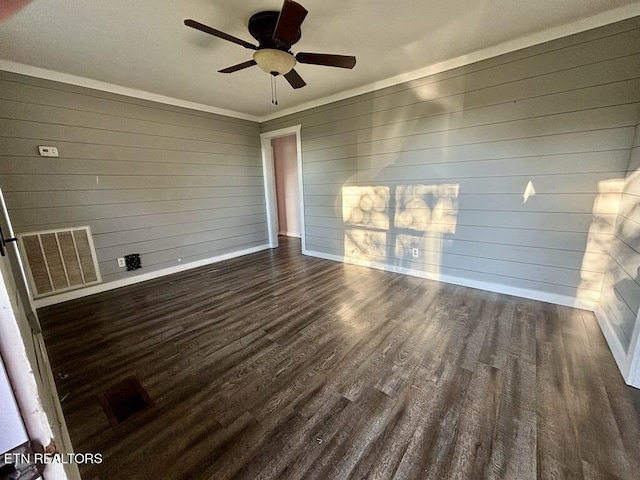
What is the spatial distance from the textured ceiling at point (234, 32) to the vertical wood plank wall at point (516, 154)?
29 cm

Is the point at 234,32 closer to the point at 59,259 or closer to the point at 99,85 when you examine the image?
the point at 99,85

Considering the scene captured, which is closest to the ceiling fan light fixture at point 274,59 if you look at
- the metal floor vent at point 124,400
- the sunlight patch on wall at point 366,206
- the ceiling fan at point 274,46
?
the ceiling fan at point 274,46

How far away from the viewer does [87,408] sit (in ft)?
5.31

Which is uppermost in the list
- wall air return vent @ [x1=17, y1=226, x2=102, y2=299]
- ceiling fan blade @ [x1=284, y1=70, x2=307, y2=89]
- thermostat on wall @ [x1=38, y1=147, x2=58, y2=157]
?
ceiling fan blade @ [x1=284, y1=70, x2=307, y2=89]

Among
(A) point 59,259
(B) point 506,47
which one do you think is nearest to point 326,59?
(B) point 506,47

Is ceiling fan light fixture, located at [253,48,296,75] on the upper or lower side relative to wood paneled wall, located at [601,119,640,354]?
upper

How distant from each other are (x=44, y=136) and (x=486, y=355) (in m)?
4.80

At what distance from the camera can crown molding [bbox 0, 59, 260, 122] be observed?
8.68 ft

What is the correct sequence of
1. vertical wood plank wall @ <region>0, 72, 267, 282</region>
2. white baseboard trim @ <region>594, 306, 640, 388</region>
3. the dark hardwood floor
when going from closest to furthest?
the dark hardwood floor, white baseboard trim @ <region>594, 306, 640, 388</region>, vertical wood plank wall @ <region>0, 72, 267, 282</region>

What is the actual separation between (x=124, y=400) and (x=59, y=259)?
2342 millimetres

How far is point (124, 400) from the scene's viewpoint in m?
1.68

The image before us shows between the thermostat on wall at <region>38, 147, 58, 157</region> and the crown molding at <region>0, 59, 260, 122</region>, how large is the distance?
719mm

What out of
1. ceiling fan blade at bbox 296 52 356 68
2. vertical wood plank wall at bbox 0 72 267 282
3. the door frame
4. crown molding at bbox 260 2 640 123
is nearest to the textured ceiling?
crown molding at bbox 260 2 640 123

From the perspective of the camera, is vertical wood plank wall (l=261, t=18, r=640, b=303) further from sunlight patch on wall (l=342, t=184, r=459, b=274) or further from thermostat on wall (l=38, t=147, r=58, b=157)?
thermostat on wall (l=38, t=147, r=58, b=157)
